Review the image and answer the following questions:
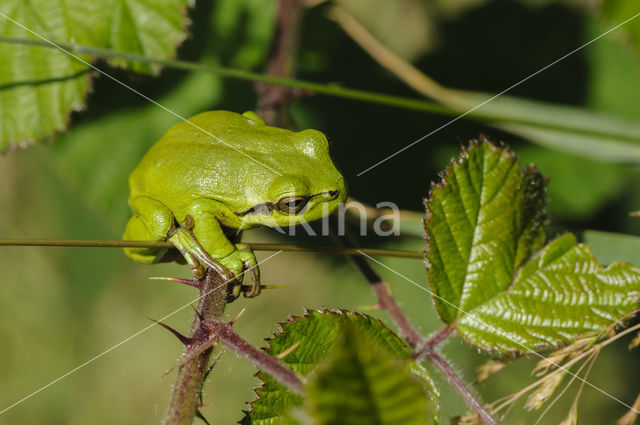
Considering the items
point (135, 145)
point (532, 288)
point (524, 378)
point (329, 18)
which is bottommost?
point (524, 378)

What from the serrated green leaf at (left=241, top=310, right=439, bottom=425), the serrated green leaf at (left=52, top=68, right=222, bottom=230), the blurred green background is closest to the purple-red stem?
the serrated green leaf at (left=241, top=310, right=439, bottom=425)

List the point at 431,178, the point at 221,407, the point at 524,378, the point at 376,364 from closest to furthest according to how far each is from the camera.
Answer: the point at 376,364 → the point at 431,178 → the point at 524,378 → the point at 221,407

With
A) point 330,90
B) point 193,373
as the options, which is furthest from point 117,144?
point 193,373

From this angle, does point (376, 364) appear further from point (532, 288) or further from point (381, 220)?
point (381, 220)

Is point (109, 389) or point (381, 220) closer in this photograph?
point (381, 220)

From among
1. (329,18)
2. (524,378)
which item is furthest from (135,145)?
(524,378)

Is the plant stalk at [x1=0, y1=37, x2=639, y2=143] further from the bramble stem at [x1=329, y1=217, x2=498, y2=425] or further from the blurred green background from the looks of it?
the bramble stem at [x1=329, y1=217, x2=498, y2=425]

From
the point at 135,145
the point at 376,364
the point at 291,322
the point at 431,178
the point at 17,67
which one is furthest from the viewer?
Answer: the point at 431,178

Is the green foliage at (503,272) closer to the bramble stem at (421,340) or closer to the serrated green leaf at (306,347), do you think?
the bramble stem at (421,340)
